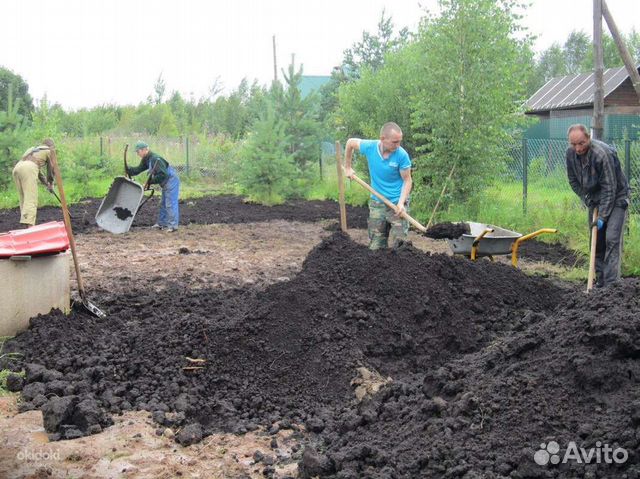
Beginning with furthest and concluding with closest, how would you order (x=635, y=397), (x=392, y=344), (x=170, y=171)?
1. (x=170, y=171)
2. (x=392, y=344)
3. (x=635, y=397)

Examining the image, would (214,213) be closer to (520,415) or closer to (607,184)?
(607,184)

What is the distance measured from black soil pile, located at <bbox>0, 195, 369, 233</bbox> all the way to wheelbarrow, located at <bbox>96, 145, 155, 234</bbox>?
2.3 inches

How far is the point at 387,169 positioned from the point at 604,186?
7.10ft

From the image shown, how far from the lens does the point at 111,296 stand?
7242 mm

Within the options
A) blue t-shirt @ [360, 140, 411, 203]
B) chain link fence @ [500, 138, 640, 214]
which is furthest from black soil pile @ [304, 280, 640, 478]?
chain link fence @ [500, 138, 640, 214]

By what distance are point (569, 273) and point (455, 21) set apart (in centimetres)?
604

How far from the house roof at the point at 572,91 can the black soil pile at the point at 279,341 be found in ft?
65.3

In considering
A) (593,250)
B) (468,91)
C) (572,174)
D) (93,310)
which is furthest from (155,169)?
(593,250)

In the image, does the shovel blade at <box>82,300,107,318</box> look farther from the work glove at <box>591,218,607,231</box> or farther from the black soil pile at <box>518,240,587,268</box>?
the black soil pile at <box>518,240,587,268</box>

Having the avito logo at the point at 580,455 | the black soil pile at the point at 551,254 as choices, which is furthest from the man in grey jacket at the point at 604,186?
the avito logo at the point at 580,455

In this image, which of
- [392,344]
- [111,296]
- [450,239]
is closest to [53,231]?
[111,296]

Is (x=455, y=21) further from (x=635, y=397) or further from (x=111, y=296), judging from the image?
(x=635, y=397)

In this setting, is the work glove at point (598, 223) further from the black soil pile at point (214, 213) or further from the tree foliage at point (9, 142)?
the tree foliage at point (9, 142)

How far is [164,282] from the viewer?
802 cm
